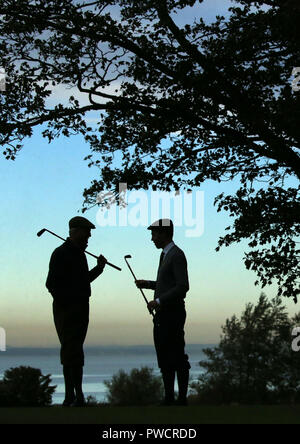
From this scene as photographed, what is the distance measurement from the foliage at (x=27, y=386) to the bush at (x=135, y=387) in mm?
9092

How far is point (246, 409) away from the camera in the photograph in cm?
995

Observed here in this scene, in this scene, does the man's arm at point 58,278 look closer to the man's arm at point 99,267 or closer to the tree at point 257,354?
the man's arm at point 99,267

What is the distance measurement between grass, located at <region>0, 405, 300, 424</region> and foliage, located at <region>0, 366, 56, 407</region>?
11114 millimetres

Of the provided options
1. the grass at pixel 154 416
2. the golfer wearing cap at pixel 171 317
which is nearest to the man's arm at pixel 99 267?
the golfer wearing cap at pixel 171 317

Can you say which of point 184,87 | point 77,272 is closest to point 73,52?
point 184,87

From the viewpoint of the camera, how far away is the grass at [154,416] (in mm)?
8102

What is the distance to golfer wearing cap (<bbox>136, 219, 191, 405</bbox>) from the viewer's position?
1048cm

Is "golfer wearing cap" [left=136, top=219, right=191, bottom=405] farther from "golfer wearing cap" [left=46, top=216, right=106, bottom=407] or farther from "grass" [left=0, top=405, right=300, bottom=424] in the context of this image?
→ "golfer wearing cap" [left=46, top=216, right=106, bottom=407]

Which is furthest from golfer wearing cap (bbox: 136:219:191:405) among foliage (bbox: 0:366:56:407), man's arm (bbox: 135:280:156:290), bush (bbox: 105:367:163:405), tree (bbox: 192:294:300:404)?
tree (bbox: 192:294:300:404)

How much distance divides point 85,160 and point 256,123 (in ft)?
14.4

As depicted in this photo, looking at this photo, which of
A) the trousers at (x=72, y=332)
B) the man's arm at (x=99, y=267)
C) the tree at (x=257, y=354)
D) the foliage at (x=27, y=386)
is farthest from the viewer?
the tree at (x=257, y=354)

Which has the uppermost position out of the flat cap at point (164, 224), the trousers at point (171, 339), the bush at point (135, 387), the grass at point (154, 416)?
the bush at point (135, 387)

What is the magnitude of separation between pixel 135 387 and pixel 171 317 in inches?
866
